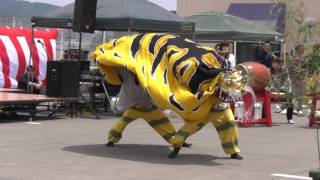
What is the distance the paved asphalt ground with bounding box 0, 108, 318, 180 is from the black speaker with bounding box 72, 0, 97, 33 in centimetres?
297

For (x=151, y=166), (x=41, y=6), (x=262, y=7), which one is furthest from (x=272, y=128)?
(x=41, y=6)

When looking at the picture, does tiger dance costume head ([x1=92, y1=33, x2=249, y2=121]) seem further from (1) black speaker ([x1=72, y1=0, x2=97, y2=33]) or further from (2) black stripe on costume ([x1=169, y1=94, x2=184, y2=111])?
(1) black speaker ([x1=72, y1=0, x2=97, y2=33])

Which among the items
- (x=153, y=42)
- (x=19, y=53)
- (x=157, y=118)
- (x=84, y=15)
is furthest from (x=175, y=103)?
(x=19, y=53)

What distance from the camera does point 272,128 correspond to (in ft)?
50.3

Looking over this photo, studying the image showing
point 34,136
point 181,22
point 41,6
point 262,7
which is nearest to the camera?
point 34,136

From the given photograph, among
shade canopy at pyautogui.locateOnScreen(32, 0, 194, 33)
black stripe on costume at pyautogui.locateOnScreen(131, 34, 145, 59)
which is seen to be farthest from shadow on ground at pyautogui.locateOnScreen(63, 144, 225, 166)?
shade canopy at pyautogui.locateOnScreen(32, 0, 194, 33)

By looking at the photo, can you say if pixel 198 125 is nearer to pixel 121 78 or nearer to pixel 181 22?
pixel 121 78

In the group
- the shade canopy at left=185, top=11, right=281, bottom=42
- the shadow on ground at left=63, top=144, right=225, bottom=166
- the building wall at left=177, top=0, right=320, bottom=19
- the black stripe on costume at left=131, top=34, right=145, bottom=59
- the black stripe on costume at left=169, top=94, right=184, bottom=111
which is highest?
the building wall at left=177, top=0, right=320, bottom=19

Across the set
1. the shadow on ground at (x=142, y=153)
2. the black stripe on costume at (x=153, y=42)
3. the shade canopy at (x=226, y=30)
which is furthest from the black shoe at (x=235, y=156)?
the shade canopy at (x=226, y=30)

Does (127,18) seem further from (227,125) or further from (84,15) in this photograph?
(227,125)

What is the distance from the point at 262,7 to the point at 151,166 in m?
25.2

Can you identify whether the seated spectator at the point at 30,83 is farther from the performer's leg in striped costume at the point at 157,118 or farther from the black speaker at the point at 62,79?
the performer's leg in striped costume at the point at 157,118

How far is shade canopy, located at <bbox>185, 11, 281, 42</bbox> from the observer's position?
68.8 ft

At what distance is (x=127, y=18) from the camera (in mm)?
16500
